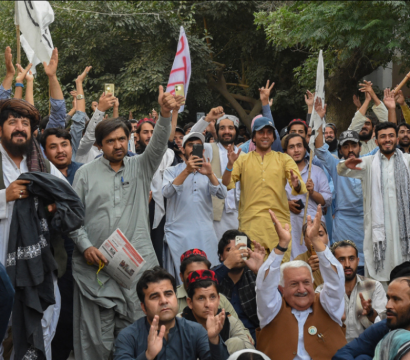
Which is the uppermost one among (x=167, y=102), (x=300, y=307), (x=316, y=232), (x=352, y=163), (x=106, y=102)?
(x=106, y=102)

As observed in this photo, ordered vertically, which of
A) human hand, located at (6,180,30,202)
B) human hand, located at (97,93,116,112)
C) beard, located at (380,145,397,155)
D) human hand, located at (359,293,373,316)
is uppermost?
human hand, located at (97,93,116,112)

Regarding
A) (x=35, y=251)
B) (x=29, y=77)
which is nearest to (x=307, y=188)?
(x=29, y=77)

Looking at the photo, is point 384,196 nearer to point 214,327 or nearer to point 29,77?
point 214,327

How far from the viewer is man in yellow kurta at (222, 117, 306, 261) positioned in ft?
18.3

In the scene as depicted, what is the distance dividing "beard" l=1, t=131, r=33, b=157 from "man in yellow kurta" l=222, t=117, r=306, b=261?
79.3 inches

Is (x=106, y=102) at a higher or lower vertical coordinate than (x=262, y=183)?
higher

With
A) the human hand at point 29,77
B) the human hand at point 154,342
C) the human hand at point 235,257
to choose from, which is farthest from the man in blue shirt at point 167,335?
the human hand at point 29,77

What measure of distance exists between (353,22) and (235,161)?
177 inches

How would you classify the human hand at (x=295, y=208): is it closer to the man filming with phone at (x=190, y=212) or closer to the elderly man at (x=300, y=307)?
the man filming with phone at (x=190, y=212)

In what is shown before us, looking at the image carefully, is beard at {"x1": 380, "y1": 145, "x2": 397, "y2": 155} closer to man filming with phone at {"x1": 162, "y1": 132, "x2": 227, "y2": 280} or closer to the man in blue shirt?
man filming with phone at {"x1": 162, "y1": 132, "x2": 227, "y2": 280}

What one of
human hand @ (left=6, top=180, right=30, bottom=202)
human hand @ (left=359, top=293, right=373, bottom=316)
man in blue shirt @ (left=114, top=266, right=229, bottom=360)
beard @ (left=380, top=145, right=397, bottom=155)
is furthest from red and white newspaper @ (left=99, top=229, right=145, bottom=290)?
beard @ (left=380, top=145, right=397, bottom=155)

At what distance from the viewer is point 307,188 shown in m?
6.05

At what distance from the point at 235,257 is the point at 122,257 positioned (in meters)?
0.94

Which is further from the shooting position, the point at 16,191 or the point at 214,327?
the point at 16,191
